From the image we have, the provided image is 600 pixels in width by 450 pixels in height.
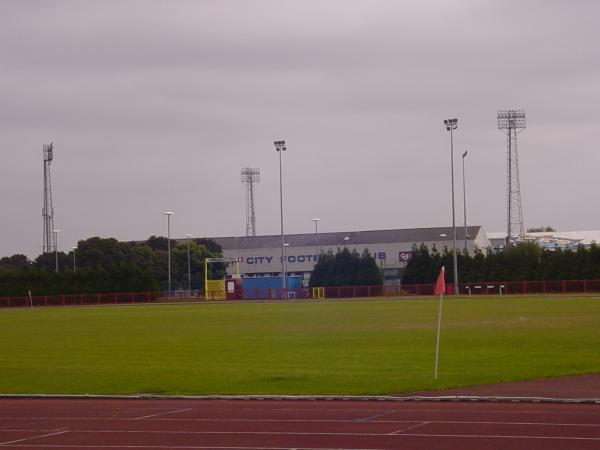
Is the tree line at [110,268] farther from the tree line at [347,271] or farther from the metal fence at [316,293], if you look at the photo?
the tree line at [347,271]

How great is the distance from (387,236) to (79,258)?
4734 cm

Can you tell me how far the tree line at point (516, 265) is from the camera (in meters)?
105

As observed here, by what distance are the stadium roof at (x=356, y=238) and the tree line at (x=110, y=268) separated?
4826 mm

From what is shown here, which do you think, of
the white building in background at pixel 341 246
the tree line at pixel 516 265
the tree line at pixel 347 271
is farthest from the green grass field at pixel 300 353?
the white building in background at pixel 341 246

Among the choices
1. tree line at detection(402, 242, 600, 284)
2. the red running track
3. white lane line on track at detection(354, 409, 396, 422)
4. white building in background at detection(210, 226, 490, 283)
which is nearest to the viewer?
the red running track

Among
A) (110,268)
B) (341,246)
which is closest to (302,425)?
(110,268)

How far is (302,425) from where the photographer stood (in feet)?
62.4

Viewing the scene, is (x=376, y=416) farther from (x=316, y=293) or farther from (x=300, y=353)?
(x=316, y=293)

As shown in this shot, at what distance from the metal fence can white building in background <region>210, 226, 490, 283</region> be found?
114 feet

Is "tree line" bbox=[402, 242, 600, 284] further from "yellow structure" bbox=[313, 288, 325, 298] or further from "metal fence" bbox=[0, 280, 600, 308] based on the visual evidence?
"yellow structure" bbox=[313, 288, 325, 298]

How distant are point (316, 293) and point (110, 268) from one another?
26254 millimetres

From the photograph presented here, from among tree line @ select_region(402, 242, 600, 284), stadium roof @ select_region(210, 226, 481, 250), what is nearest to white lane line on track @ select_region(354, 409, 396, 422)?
tree line @ select_region(402, 242, 600, 284)

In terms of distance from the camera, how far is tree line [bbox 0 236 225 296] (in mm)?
119375

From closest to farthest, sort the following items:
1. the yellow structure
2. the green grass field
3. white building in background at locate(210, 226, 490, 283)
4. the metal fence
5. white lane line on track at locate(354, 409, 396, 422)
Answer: white lane line on track at locate(354, 409, 396, 422), the green grass field, the metal fence, the yellow structure, white building in background at locate(210, 226, 490, 283)
